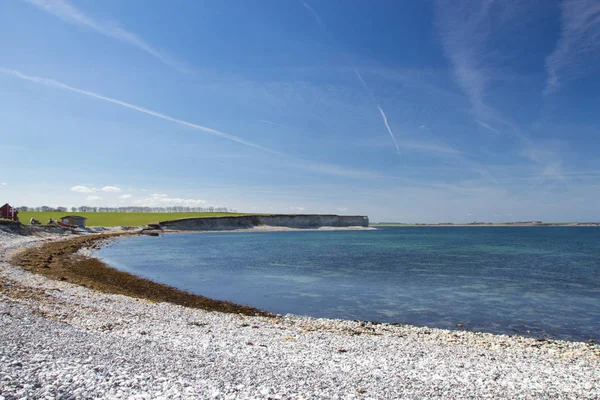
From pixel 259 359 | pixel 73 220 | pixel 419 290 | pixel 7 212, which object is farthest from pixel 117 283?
pixel 73 220

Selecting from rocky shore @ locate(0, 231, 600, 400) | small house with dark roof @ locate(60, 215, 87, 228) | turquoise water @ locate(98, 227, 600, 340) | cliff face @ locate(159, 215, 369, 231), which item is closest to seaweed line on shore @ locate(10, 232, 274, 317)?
turquoise water @ locate(98, 227, 600, 340)

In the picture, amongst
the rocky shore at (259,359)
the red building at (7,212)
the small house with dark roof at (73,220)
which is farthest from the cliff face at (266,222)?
the rocky shore at (259,359)

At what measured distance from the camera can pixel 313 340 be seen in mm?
12586

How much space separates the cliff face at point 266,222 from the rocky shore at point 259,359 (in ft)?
419

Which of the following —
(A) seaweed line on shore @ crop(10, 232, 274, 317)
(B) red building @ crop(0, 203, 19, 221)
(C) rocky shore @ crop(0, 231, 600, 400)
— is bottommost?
(A) seaweed line on shore @ crop(10, 232, 274, 317)

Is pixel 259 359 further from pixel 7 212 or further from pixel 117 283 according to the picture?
pixel 7 212

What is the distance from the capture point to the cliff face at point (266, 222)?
140m

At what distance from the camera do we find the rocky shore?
7516mm

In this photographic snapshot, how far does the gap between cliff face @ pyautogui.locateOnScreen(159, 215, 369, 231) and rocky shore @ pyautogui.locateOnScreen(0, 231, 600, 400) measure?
128 meters

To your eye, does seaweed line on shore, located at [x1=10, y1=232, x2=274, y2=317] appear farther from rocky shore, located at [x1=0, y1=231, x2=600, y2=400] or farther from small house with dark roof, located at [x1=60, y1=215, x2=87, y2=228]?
small house with dark roof, located at [x1=60, y1=215, x2=87, y2=228]

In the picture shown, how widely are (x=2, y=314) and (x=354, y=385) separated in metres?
11.7

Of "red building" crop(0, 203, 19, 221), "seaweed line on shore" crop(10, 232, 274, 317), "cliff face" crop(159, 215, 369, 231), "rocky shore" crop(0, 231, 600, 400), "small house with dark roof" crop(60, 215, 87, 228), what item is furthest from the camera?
"cliff face" crop(159, 215, 369, 231)

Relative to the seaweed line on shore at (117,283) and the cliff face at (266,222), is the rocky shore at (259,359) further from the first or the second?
the cliff face at (266,222)

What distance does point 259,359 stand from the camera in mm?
9758
